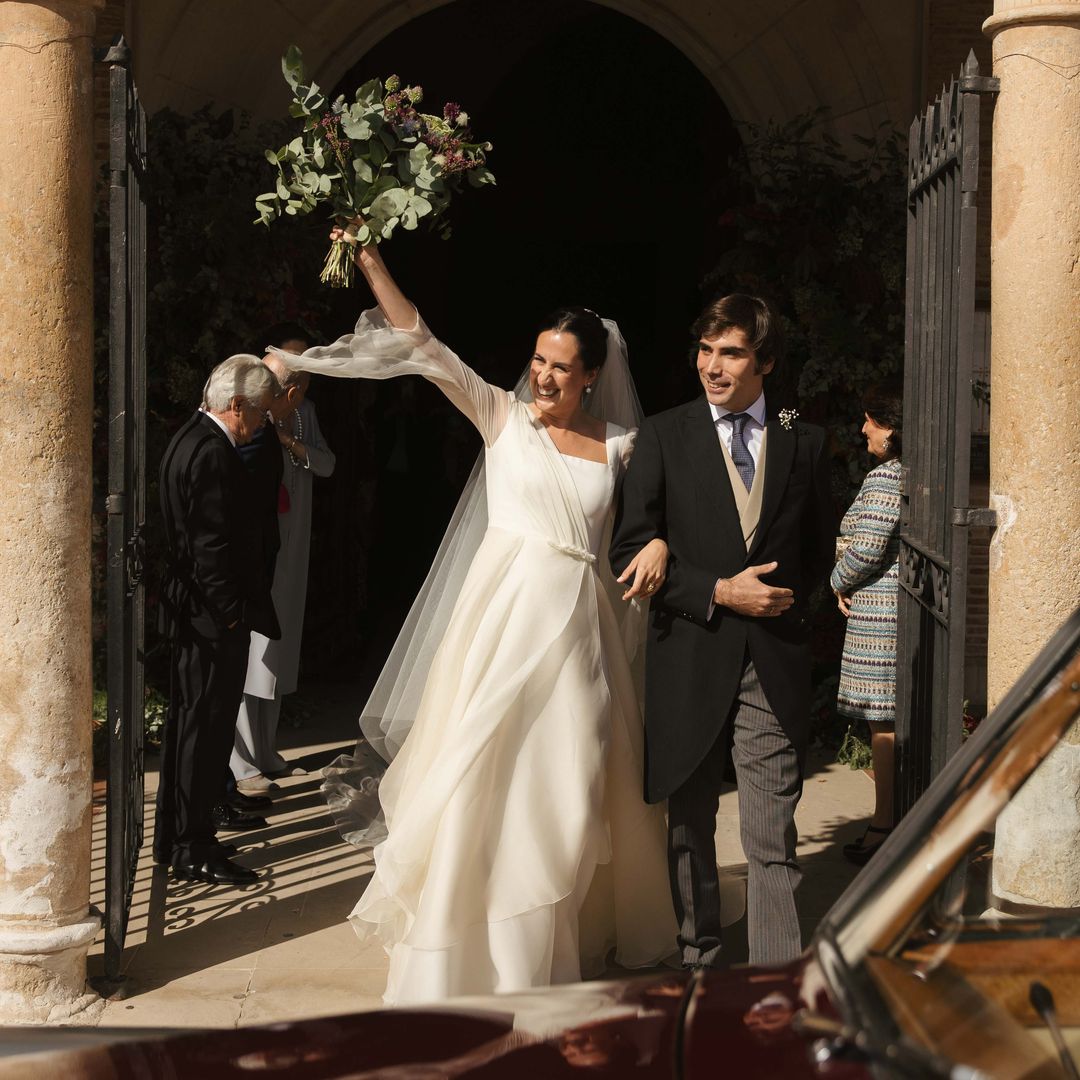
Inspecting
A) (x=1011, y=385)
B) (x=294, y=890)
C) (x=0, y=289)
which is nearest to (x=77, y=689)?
(x=0, y=289)

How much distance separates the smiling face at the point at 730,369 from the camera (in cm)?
439

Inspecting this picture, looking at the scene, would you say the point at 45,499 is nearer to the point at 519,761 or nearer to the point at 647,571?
the point at 519,761

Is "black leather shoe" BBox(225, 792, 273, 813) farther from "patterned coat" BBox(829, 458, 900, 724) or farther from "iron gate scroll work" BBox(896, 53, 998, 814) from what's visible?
"iron gate scroll work" BBox(896, 53, 998, 814)

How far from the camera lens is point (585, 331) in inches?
185

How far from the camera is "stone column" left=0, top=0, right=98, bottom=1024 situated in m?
4.23

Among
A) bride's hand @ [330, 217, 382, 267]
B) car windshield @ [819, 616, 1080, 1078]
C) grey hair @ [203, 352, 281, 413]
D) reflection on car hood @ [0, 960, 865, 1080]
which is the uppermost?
bride's hand @ [330, 217, 382, 267]

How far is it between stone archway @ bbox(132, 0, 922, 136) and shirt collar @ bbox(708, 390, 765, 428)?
4.55m

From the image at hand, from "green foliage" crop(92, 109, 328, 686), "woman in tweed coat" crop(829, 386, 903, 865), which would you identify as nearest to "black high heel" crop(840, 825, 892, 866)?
"woman in tweed coat" crop(829, 386, 903, 865)

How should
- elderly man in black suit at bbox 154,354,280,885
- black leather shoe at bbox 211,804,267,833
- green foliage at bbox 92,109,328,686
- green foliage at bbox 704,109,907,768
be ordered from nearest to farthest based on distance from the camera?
elderly man in black suit at bbox 154,354,280,885, black leather shoe at bbox 211,804,267,833, green foliage at bbox 92,109,328,686, green foliage at bbox 704,109,907,768

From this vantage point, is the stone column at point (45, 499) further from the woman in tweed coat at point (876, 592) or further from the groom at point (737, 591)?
the woman in tweed coat at point (876, 592)

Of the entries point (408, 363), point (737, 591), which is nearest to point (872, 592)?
point (737, 591)

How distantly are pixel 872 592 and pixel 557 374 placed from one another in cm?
190

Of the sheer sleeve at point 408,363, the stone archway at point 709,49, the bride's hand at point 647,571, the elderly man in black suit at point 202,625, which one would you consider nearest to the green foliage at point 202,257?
the stone archway at point 709,49

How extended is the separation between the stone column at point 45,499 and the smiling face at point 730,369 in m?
1.85
